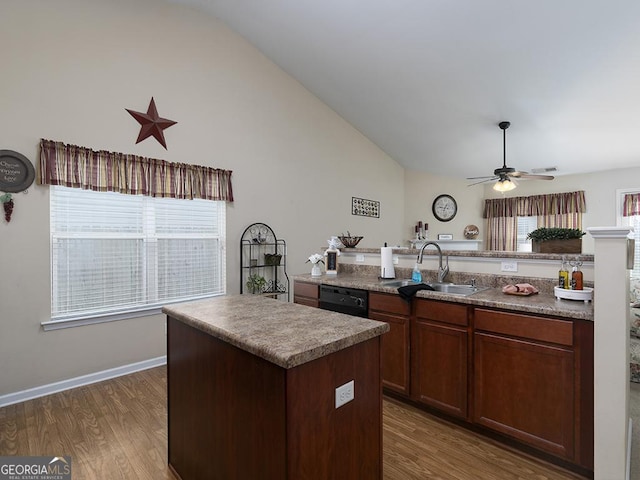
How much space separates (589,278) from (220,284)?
3474 millimetres

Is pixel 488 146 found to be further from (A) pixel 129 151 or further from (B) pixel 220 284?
(A) pixel 129 151

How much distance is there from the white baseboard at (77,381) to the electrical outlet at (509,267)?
3380mm

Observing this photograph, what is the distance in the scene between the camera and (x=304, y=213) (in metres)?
4.87

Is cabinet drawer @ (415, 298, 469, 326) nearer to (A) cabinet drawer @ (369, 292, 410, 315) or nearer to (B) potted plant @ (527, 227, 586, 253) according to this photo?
(A) cabinet drawer @ (369, 292, 410, 315)

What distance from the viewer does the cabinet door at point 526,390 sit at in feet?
6.06

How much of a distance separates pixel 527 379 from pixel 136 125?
3.84 m

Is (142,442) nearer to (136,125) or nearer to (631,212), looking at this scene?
(136,125)

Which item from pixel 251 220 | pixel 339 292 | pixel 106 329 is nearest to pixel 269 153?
pixel 251 220

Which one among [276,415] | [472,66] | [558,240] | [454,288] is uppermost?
[472,66]

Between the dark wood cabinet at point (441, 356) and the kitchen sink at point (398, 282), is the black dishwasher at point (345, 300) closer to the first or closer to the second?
the kitchen sink at point (398, 282)

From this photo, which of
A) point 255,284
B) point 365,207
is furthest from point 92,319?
point 365,207

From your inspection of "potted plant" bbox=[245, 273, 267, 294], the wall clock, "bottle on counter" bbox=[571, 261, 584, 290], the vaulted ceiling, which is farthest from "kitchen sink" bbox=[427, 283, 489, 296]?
the wall clock

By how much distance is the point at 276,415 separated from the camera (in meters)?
1.14

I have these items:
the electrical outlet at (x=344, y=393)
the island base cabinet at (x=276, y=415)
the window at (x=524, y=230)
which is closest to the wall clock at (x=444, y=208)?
the window at (x=524, y=230)
